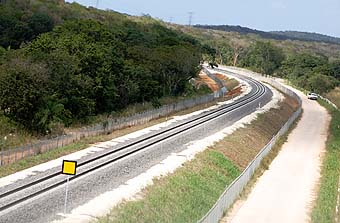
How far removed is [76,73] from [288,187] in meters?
20.9

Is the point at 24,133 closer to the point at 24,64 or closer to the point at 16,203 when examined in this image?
the point at 24,64

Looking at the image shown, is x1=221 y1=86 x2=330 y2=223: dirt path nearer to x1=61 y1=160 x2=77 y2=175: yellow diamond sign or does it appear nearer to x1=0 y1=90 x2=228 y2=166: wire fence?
x1=61 y1=160 x2=77 y2=175: yellow diamond sign

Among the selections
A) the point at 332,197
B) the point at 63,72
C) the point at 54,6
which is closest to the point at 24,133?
the point at 63,72

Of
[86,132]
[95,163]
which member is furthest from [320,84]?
[95,163]

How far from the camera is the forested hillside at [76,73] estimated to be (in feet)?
127

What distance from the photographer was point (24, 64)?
39.2m

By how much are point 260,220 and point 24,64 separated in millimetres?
20171

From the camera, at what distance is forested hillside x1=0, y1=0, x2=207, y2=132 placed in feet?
127

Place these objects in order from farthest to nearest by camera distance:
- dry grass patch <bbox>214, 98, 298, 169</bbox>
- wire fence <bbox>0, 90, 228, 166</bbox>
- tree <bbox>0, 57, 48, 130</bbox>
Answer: dry grass patch <bbox>214, 98, 298, 169</bbox>, tree <bbox>0, 57, 48, 130</bbox>, wire fence <bbox>0, 90, 228, 166</bbox>

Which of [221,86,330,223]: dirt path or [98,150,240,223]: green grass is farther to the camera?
[221,86,330,223]: dirt path

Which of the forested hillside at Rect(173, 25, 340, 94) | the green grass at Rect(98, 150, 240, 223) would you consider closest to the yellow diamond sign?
the green grass at Rect(98, 150, 240, 223)

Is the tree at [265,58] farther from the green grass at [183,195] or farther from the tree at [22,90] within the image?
the tree at [22,90]

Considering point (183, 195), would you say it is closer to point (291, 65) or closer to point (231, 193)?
point (231, 193)

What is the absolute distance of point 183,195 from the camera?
2834cm
